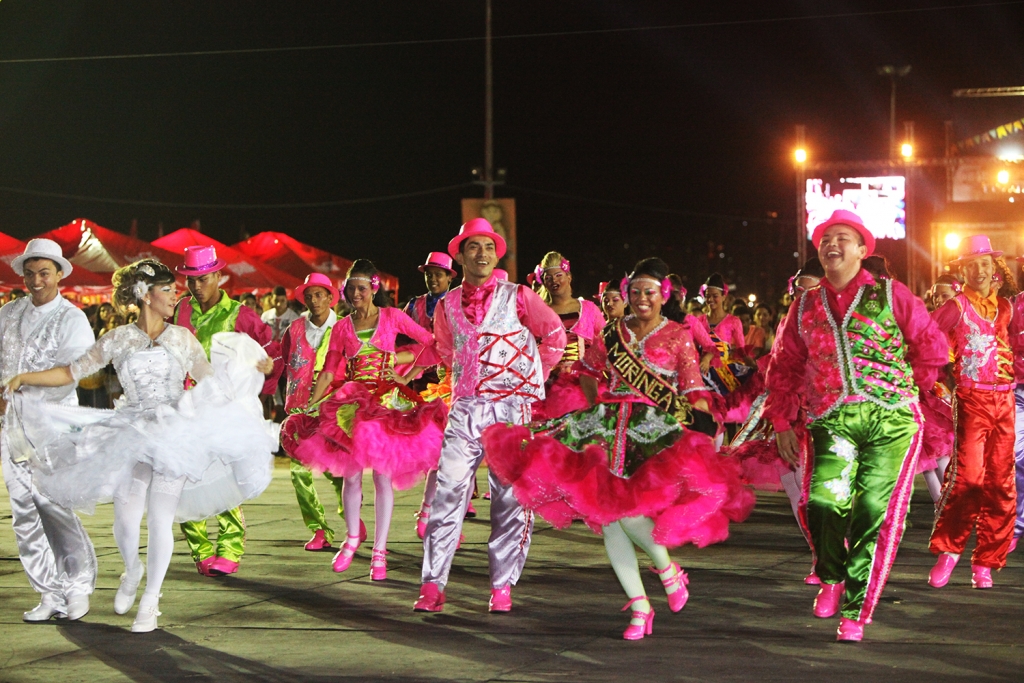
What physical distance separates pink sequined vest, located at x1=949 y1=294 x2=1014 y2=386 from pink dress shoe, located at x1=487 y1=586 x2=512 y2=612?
3011mm

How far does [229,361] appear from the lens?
6965 mm

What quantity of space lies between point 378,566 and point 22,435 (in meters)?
2.37

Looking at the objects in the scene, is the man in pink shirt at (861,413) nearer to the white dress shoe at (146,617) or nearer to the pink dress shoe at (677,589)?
the pink dress shoe at (677,589)

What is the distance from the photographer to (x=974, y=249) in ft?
25.5

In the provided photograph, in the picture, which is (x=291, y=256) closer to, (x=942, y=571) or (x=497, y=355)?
(x=497, y=355)

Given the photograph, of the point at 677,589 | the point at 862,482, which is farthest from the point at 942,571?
the point at 677,589

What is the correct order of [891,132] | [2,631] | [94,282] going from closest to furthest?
1. [2,631]
2. [94,282]
3. [891,132]

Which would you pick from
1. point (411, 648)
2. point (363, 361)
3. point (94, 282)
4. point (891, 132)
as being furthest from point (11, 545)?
point (891, 132)

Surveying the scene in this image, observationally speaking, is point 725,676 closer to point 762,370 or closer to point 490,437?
point 490,437

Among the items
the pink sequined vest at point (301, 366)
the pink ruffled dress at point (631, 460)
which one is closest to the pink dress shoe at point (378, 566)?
the pink sequined vest at point (301, 366)

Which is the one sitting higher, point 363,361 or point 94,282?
point 94,282

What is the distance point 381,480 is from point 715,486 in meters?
2.90

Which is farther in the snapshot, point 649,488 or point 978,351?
point 978,351

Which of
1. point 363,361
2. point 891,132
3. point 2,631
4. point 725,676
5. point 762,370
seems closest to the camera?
point 725,676
